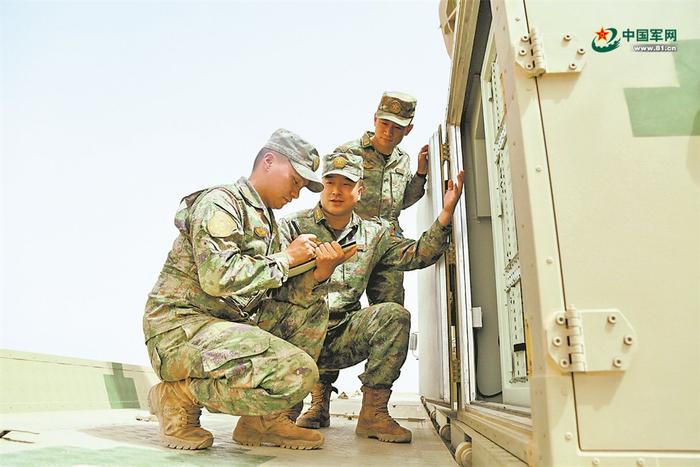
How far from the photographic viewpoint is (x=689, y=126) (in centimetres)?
154

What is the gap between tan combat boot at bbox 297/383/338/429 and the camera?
358cm

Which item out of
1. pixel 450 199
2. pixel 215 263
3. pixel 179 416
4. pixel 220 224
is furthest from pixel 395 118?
pixel 179 416

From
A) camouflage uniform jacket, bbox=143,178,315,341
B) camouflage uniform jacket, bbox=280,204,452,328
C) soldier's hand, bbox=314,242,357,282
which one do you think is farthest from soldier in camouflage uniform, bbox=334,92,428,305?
camouflage uniform jacket, bbox=143,178,315,341

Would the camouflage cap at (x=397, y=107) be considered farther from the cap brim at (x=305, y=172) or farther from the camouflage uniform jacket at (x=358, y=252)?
the cap brim at (x=305, y=172)

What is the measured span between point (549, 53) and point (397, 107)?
2361mm

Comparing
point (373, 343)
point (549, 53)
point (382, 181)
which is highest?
point (382, 181)

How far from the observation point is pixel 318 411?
3637 millimetres

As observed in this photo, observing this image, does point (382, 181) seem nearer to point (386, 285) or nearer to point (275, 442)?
point (386, 285)

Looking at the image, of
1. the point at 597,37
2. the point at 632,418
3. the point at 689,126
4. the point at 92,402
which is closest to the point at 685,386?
the point at 632,418

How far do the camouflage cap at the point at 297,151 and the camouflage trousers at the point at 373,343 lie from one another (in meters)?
0.94

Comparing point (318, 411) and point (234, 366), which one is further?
point (318, 411)

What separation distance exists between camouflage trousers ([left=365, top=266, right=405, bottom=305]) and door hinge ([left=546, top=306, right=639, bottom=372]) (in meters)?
2.31

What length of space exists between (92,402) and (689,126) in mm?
5102

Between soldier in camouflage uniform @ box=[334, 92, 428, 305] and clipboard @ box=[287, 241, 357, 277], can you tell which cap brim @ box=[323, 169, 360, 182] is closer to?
soldier in camouflage uniform @ box=[334, 92, 428, 305]
